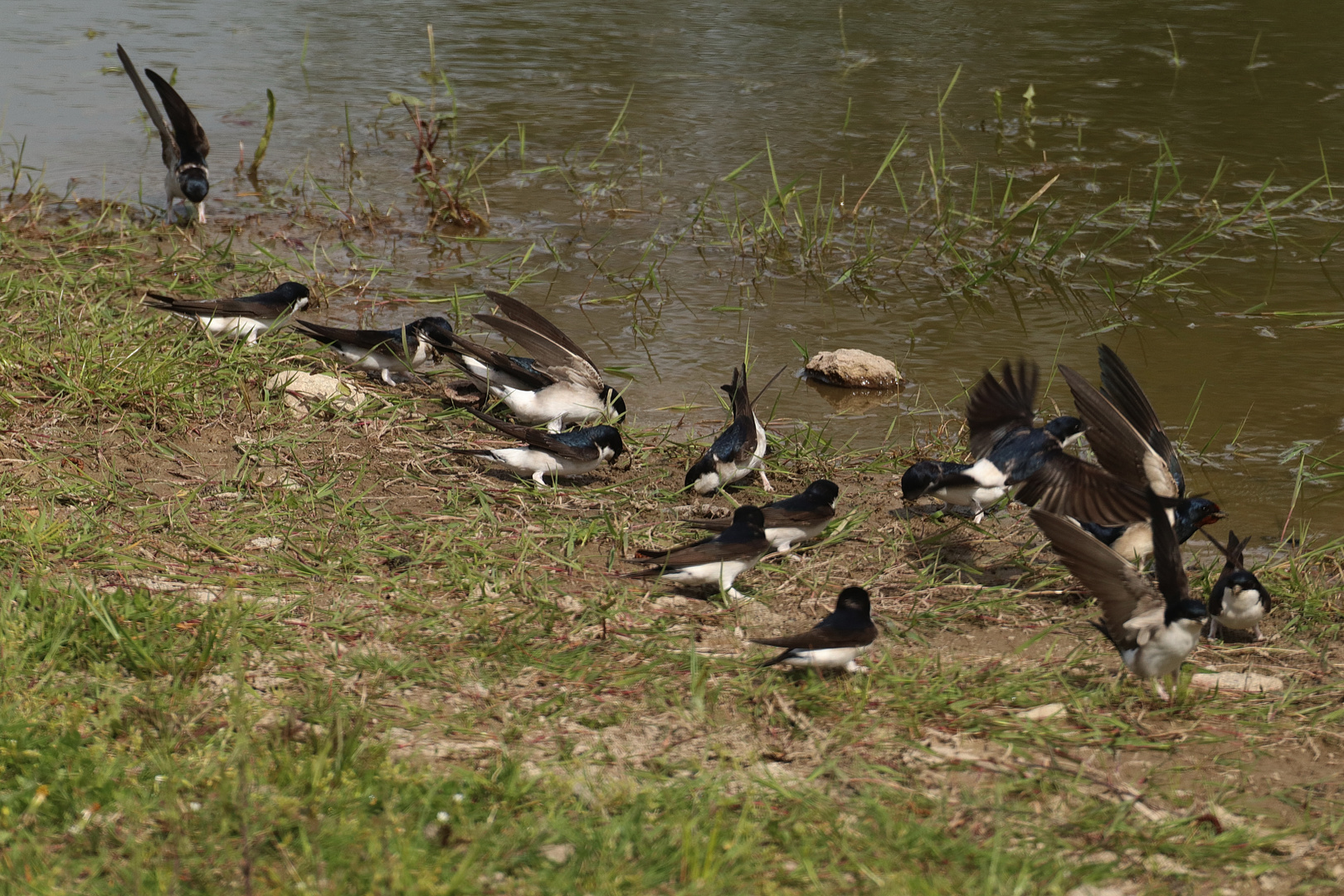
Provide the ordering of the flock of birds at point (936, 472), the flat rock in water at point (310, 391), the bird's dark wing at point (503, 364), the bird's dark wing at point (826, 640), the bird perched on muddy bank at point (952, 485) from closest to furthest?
the bird's dark wing at point (826, 640)
the flock of birds at point (936, 472)
the bird perched on muddy bank at point (952, 485)
the flat rock in water at point (310, 391)
the bird's dark wing at point (503, 364)

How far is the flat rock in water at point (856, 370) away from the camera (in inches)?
242

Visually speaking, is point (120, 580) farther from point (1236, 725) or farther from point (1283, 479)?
point (1283, 479)

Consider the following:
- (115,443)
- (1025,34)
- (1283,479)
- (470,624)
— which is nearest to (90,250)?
(115,443)

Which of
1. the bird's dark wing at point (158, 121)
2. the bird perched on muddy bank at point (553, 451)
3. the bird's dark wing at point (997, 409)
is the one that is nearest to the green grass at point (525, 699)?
the bird perched on muddy bank at point (553, 451)

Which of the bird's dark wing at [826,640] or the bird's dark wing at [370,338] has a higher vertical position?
the bird's dark wing at [370,338]

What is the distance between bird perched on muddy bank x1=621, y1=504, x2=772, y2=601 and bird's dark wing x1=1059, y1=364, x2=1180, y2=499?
4.33 feet

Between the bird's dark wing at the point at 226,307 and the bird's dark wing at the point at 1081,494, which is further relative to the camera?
the bird's dark wing at the point at 226,307

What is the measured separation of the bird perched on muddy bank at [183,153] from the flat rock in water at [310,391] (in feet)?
9.36

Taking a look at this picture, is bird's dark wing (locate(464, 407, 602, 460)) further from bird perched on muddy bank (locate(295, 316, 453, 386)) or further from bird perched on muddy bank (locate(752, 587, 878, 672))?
bird perched on muddy bank (locate(752, 587, 878, 672))

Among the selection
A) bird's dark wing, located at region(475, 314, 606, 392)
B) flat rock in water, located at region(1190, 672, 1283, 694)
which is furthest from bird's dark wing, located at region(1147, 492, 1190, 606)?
bird's dark wing, located at region(475, 314, 606, 392)

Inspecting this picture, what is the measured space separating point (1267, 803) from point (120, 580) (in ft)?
10.6

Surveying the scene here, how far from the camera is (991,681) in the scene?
3.62 m

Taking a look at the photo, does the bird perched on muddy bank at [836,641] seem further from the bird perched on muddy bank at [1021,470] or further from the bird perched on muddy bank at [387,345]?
the bird perched on muddy bank at [387,345]

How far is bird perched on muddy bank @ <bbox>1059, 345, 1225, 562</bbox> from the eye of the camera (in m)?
4.44
